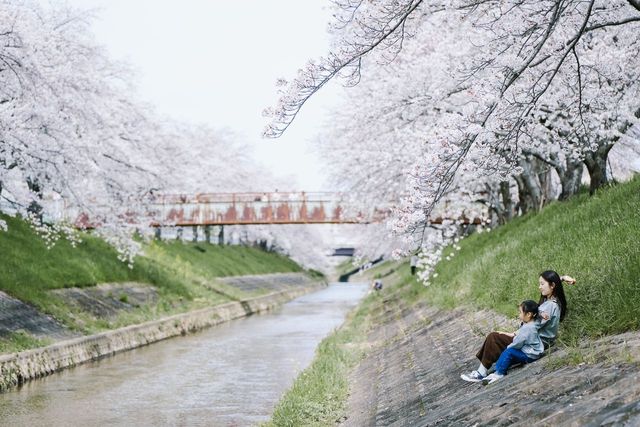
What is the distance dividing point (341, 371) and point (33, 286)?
11.6m

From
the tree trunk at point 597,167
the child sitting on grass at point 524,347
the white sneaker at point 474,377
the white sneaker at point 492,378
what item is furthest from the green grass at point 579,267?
the white sneaker at point 474,377

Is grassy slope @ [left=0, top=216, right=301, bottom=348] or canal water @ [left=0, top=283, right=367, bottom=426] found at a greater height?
grassy slope @ [left=0, top=216, right=301, bottom=348]

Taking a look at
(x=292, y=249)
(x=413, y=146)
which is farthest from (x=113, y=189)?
(x=292, y=249)

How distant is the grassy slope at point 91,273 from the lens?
2131 centimetres

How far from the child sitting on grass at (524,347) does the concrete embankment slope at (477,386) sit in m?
0.17

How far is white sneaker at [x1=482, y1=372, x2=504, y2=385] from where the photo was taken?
28.5ft

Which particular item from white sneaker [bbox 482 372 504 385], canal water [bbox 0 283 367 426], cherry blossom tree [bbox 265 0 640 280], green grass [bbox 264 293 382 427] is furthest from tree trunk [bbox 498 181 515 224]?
white sneaker [bbox 482 372 504 385]

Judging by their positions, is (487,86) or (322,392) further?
(322,392)

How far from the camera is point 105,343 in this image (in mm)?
21062

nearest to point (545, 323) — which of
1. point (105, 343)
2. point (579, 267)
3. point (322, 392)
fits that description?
point (579, 267)

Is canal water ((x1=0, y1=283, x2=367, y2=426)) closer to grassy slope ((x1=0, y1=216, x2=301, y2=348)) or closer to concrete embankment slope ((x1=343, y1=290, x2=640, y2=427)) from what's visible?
grassy slope ((x1=0, y1=216, x2=301, y2=348))

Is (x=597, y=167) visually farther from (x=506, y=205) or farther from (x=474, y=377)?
(x=506, y=205)

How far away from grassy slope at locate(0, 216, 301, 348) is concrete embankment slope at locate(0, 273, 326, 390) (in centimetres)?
68

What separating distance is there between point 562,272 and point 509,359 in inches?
128
